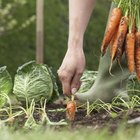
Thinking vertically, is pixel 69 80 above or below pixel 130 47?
below

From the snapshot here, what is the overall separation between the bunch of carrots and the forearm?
0.16 metres

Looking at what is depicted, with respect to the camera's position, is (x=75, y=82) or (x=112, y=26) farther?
(x=112, y=26)

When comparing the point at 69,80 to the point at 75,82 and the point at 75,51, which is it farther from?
the point at 75,51

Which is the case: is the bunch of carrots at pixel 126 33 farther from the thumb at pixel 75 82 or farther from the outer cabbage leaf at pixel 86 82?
the outer cabbage leaf at pixel 86 82

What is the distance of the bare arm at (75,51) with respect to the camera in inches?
126

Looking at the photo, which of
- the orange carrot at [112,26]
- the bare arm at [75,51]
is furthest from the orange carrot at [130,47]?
the bare arm at [75,51]

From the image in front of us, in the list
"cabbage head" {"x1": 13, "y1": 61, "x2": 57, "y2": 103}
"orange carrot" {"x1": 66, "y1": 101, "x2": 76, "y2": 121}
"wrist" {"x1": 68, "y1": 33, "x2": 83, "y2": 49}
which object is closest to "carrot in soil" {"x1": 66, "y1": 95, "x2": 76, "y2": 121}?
"orange carrot" {"x1": 66, "y1": 101, "x2": 76, "y2": 121}

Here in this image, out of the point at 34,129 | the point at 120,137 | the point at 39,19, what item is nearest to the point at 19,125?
the point at 34,129

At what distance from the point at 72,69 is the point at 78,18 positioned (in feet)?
1.12

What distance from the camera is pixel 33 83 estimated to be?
4152 mm

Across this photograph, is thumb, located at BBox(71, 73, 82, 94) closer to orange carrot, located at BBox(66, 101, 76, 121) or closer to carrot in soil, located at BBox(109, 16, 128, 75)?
orange carrot, located at BBox(66, 101, 76, 121)

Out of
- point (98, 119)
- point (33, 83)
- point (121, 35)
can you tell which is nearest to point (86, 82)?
point (33, 83)

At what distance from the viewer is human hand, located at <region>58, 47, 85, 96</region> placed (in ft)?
10.4

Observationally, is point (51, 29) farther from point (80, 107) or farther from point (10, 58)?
point (80, 107)
